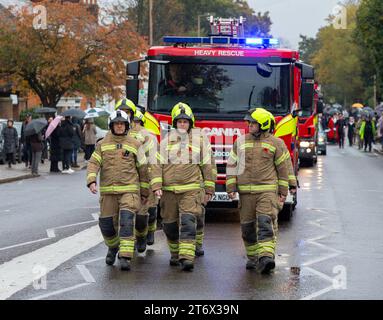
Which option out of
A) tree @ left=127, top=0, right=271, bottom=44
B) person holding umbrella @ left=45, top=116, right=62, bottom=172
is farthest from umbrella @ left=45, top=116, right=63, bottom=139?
tree @ left=127, top=0, right=271, bottom=44

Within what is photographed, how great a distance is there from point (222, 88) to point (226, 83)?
0.35 ft

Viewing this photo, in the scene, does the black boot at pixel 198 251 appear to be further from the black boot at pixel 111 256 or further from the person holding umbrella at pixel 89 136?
the person holding umbrella at pixel 89 136

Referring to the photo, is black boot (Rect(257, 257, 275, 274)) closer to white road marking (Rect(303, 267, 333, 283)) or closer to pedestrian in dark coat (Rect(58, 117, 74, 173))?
white road marking (Rect(303, 267, 333, 283))

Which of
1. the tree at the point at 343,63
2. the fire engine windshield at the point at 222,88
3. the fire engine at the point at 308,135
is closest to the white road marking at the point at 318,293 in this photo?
the fire engine windshield at the point at 222,88

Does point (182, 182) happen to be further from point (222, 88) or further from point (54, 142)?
point (54, 142)

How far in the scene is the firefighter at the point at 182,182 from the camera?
11.4 meters

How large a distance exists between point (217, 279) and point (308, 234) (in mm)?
4421

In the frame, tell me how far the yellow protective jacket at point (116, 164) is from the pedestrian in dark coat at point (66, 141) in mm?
19733

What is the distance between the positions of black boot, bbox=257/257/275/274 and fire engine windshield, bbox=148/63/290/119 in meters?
5.50

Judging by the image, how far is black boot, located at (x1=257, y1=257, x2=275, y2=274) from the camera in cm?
1097

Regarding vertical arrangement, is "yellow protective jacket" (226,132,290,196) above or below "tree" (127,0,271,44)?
below

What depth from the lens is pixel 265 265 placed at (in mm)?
10984

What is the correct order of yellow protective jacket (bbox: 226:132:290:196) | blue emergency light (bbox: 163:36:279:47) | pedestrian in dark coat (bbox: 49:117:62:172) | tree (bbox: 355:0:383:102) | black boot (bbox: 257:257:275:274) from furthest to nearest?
tree (bbox: 355:0:383:102) < pedestrian in dark coat (bbox: 49:117:62:172) < blue emergency light (bbox: 163:36:279:47) < yellow protective jacket (bbox: 226:132:290:196) < black boot (bbox: 257:257:275:274)

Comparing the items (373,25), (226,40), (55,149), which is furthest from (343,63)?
(226,40)
